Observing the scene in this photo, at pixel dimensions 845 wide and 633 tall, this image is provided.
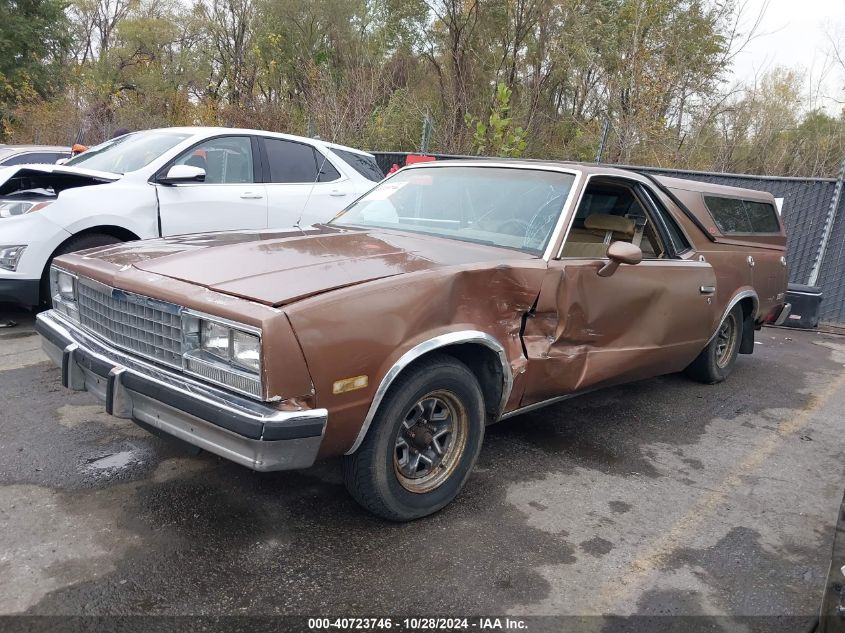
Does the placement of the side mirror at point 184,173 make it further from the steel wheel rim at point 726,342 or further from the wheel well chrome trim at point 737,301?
the steel wheel rim at point 726,342

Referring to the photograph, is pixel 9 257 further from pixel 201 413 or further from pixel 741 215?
pixel 741 215

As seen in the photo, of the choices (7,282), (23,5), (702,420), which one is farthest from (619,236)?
(23,5)

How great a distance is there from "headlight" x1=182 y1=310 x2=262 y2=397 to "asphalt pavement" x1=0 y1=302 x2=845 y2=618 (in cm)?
75

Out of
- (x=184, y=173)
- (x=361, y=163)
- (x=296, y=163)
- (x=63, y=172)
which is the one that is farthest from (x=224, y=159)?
(x=361, y=163)

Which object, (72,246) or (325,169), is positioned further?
(325,169)

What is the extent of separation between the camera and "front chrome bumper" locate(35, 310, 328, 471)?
2398 millimetres

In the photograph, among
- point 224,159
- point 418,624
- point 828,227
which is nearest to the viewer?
point 418,624

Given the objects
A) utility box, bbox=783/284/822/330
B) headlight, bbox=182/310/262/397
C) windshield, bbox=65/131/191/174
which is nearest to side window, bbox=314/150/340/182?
windshield, bbox=65/131/191/174

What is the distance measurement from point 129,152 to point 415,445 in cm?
470

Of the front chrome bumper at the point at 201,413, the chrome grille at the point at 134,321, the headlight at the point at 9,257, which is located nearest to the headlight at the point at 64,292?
the chrome grille at the point at 134,321

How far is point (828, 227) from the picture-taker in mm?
8656

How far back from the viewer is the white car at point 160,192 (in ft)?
17.3

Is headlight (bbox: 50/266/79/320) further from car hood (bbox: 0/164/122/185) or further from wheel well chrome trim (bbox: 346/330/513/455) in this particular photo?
car hood (bbox: 0/164/122/185)

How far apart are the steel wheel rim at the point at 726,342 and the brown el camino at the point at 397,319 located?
0.96m
